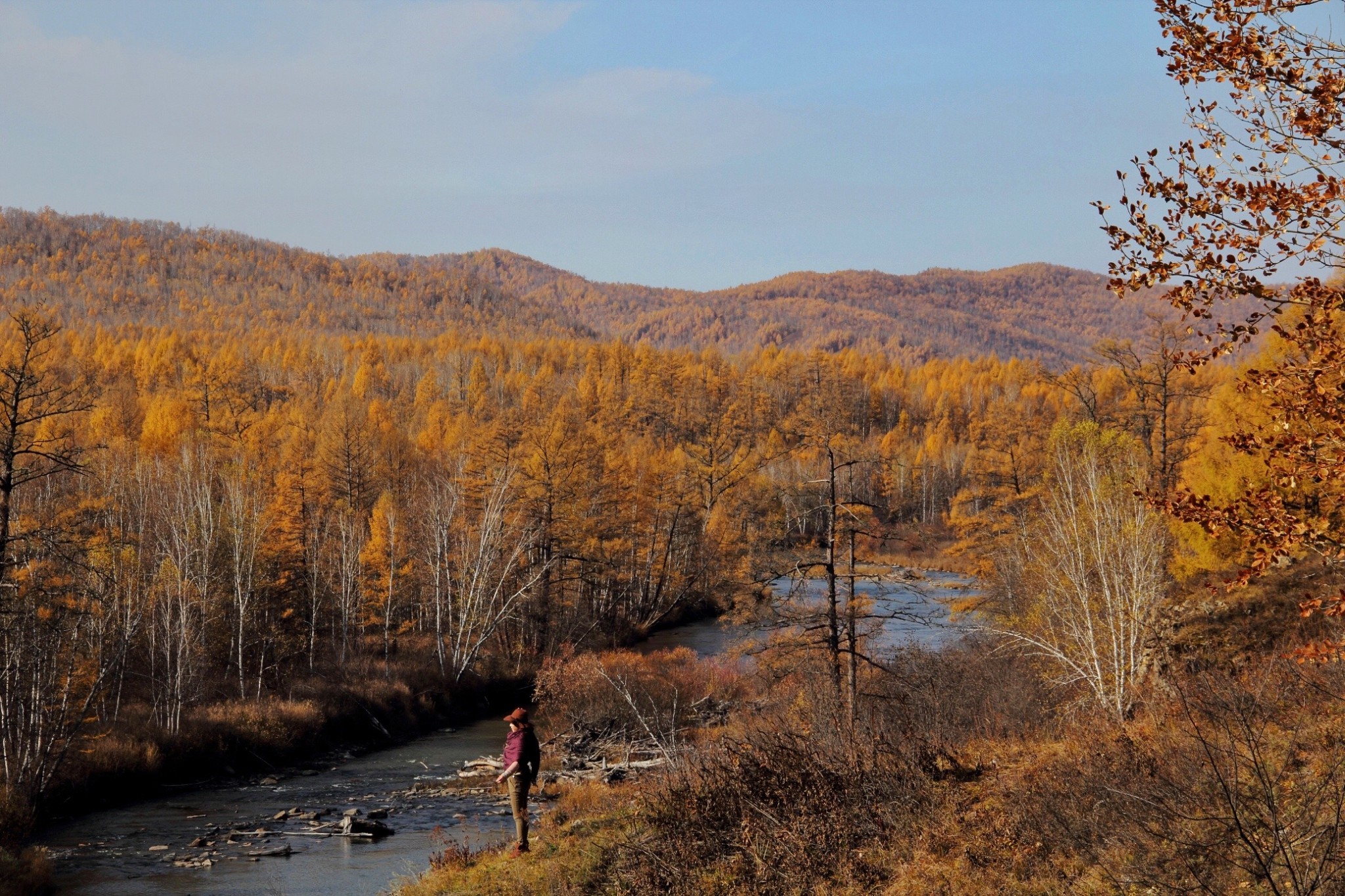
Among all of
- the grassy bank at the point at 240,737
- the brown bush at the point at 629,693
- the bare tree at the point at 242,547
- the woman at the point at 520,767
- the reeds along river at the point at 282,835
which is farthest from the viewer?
the bare tree at the point at 242,547

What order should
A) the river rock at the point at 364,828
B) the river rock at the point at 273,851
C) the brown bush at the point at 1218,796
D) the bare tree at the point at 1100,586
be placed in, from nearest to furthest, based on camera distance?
the brown bush at the point at 1218,796 → the bare tree at the point at 1100,586 → the river rock at the point at 273,851 → the river rock at the point at 364,828

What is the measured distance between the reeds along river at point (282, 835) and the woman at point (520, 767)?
11.1ft

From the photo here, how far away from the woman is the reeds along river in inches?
133

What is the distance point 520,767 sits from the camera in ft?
40.9

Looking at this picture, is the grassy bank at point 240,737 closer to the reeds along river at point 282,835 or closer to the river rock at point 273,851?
the reeds along river at point 282,835

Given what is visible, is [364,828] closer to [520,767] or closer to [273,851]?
[273,851]

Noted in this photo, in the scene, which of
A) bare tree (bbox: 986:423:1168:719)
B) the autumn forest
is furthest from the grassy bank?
bare tree (bbox: 986:423:1168:719)

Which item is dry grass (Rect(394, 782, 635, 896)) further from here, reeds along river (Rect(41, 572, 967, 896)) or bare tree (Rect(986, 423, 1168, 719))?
bare tree (Rect(986, 423, 1168, 719))

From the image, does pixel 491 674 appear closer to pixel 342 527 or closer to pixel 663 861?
pixel 342 527

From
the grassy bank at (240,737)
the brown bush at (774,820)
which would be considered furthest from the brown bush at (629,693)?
the brown bush at (774,820)

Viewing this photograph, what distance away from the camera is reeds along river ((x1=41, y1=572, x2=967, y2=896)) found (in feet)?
56.3

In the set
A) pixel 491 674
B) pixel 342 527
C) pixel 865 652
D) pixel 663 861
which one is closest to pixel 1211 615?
pixel 865 652

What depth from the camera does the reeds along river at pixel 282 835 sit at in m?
17.2

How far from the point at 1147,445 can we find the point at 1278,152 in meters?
31.7
